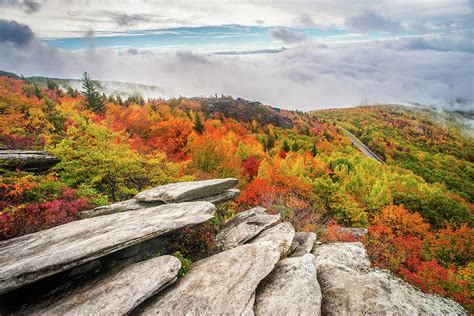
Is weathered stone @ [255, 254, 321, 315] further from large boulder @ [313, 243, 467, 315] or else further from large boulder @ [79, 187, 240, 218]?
large boulder @ [79, 187, 240, 218]

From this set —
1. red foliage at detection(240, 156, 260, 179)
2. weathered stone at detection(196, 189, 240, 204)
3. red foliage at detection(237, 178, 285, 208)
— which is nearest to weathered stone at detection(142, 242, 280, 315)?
weathered stone at detection(196, 189, 240, 204)

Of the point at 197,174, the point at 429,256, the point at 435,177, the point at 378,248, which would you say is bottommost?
the point at 435,177

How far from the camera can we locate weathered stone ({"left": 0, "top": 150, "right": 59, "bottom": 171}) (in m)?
14.8

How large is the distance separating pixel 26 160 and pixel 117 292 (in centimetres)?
1183

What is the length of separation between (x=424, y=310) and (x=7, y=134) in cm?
3392

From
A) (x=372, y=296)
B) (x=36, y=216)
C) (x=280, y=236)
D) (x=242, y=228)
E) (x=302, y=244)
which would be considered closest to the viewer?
(x=372, y=296)

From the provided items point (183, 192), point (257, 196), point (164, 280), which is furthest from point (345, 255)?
point (257, 196)

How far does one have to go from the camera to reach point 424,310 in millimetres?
10273

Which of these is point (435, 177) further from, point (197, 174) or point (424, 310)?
point (424, 310)

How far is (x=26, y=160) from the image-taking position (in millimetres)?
15477

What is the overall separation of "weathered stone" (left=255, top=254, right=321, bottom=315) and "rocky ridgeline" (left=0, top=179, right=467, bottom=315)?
40 millimetres

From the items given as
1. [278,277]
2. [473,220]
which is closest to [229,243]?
[278,277]

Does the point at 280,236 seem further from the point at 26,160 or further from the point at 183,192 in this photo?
the point at 26,160

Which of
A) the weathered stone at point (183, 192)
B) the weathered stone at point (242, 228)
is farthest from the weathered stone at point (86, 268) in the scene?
the weathered stone at point (242, 228)
